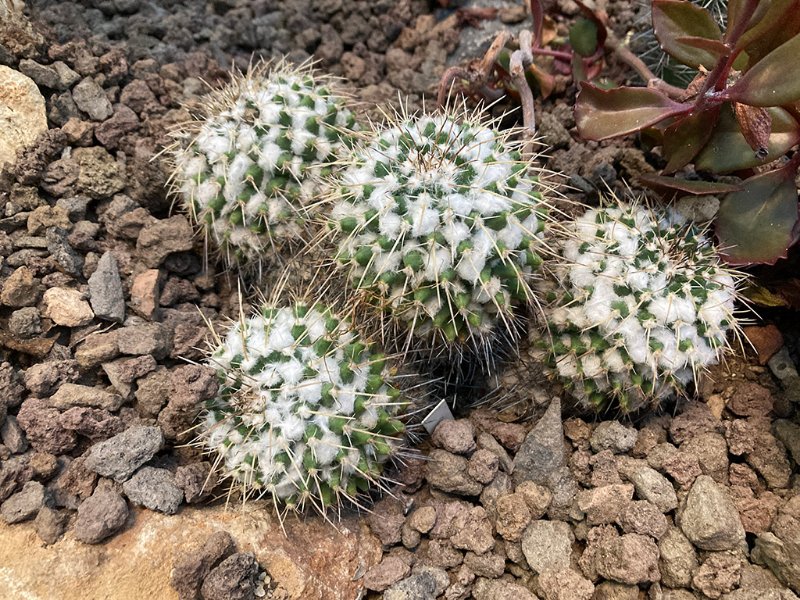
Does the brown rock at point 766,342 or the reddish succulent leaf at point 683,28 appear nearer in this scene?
the reddish succulent leaf at point 683,28

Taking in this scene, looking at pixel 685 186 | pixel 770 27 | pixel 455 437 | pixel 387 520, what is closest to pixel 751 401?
pixel 685 186

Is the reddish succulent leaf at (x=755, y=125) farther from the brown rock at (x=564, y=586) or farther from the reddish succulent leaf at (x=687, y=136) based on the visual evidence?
the brown rock at (x=564, y=586)

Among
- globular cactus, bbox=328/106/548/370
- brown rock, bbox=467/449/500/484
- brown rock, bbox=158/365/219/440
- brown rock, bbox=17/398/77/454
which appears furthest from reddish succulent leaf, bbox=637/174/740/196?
brown rock, bbox=17/398/77/454

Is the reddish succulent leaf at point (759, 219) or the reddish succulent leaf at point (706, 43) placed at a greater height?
the reddish succulent leaf at point (706, 43)

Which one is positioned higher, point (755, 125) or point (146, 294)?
point (755, 125)

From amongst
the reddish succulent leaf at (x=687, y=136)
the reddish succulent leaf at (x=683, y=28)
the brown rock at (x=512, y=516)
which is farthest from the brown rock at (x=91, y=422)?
the reddish succulent leaf at (x=683, y=28)

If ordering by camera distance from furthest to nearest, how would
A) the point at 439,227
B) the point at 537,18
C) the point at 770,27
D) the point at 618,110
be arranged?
the point at 537,18 → the point at 618,110 → the point at 770,27 → the point at 439,227

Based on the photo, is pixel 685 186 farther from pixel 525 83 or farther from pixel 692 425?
pixel 692 425
